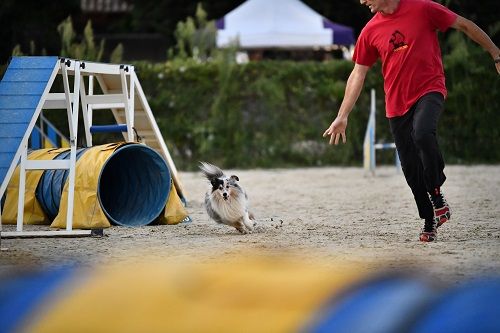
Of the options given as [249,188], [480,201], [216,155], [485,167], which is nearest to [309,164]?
[216,155]

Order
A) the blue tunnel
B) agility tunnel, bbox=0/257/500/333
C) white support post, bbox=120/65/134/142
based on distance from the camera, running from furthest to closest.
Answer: white support post, bbox=120/65/134/142, the blue tunnel, agility tunnel, bbox=0/257/500/333

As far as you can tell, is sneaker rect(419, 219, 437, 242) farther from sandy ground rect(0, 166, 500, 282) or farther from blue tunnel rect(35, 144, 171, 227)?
blue tunnel rect(35, 144, 171, 227)

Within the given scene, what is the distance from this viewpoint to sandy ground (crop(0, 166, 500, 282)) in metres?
6.91

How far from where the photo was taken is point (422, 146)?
7484 millimetres

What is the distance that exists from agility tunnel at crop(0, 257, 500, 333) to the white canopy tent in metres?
18.7

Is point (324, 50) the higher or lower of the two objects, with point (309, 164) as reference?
higher

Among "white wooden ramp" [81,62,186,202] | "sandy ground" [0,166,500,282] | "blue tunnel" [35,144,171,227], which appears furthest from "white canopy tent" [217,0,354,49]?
"blue tunnel" [35,144,171,227]

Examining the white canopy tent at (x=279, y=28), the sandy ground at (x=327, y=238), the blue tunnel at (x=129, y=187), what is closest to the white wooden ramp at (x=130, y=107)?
the blue tunnel at (x=129, y=187)

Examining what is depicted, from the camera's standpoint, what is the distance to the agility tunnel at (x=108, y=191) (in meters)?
9.24

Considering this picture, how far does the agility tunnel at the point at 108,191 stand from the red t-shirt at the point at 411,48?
2748 millimetres

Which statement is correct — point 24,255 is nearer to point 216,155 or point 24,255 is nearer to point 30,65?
point 30,65

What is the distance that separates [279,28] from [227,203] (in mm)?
15030

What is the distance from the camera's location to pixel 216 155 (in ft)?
62.3

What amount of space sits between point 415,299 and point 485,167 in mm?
14250
